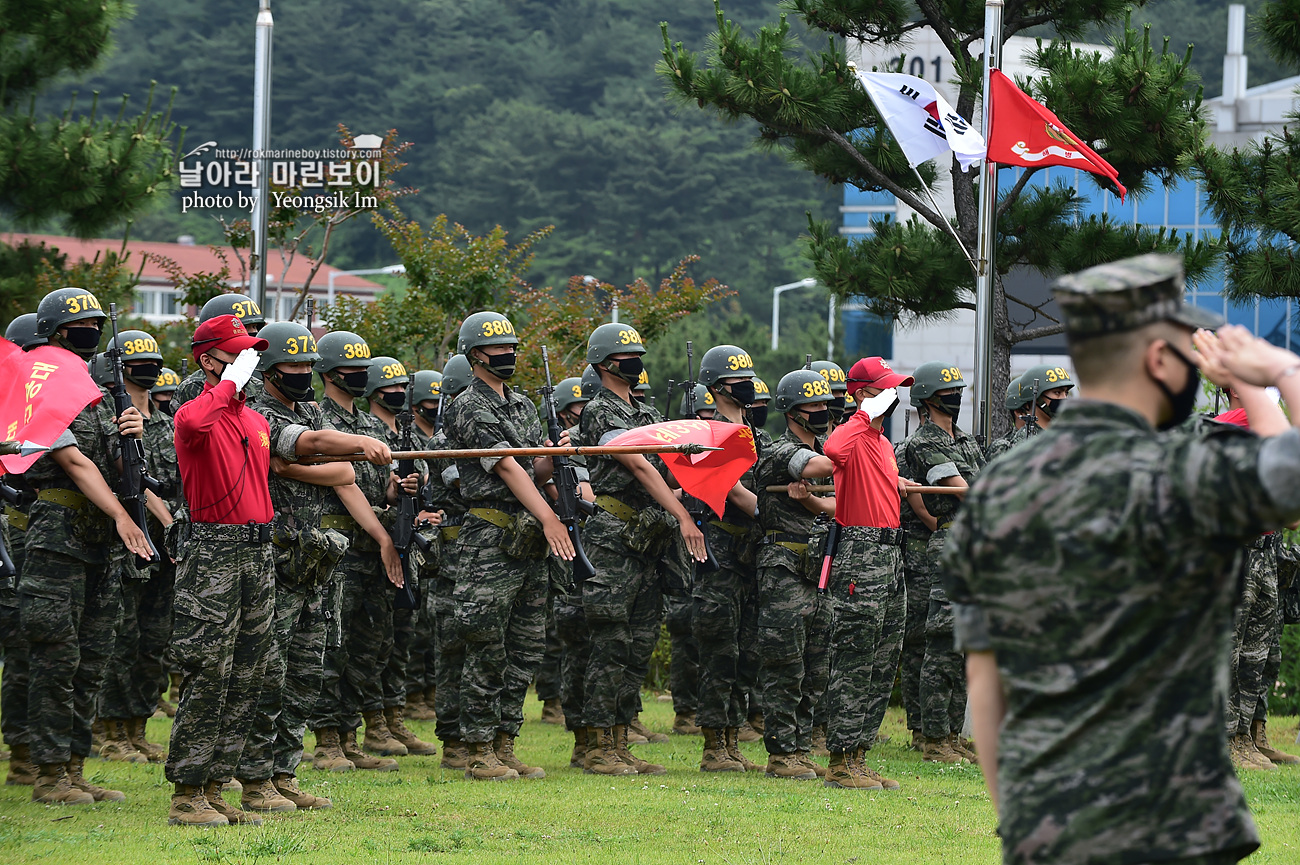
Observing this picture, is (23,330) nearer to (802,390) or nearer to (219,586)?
(219,586)

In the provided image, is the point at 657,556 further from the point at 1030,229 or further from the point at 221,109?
the point at 221,109

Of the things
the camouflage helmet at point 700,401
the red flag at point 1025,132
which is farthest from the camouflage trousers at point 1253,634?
the camouflage helmet at point 700,401

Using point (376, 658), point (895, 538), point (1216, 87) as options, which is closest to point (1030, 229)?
point (895, 538)

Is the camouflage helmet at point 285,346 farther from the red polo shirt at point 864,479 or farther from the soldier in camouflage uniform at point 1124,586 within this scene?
the soldier in camouflage uniform at point 1124,586

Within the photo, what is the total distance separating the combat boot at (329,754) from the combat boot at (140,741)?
3.79 ft

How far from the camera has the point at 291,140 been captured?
201 ft

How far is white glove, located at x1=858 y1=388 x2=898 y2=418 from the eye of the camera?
9.12 meters

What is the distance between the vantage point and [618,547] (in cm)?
998

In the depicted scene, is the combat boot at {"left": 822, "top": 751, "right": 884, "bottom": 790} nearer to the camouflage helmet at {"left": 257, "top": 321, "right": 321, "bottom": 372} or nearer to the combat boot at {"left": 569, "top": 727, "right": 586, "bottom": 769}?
the combat boot at {"left": 569, "top": 727, "right": 586, "bottom": 769}

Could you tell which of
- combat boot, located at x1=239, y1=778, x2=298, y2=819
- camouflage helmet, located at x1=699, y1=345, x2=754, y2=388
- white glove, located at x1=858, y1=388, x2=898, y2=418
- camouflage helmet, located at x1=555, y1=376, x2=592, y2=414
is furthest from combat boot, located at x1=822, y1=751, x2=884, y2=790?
camouflage helmet, located at x1=555, y1=376, x2=592, y2=414

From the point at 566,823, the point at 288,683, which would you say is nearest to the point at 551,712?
the point at 288,683

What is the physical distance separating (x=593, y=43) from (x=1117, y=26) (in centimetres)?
5620

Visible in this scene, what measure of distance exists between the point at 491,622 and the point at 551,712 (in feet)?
13.9

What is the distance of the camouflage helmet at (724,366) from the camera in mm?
10422
